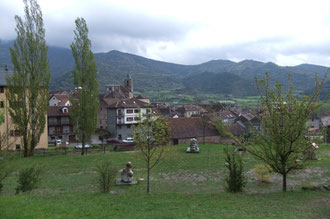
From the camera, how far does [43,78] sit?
2967 centimetres

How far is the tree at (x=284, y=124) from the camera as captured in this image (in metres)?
12.9

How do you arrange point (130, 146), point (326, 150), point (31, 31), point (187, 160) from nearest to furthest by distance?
point (187, 160) < point (31, 31) < point (326, 150) < point (130, 146)

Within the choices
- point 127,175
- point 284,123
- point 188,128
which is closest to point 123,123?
point 188,128

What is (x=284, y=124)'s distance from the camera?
13195mm

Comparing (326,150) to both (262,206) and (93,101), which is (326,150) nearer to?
(262,206)

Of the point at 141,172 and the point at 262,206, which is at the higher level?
the point at 262,206

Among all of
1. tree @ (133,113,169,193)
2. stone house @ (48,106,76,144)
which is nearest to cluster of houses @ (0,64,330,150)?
stone house @ (48,106,76,144)

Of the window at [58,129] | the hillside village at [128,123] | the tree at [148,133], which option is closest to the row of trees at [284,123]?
the tree at [148,133]

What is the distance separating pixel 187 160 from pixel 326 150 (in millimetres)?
19458

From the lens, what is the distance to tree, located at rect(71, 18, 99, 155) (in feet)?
99.1

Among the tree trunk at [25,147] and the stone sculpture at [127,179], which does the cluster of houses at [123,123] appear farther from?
the stone sculpture at [127,179]

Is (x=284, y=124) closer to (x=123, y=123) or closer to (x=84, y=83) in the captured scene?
(x=84, y=83)

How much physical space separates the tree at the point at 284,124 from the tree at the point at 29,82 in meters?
24.5

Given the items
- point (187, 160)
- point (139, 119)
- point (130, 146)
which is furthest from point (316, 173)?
point (130, 146)
